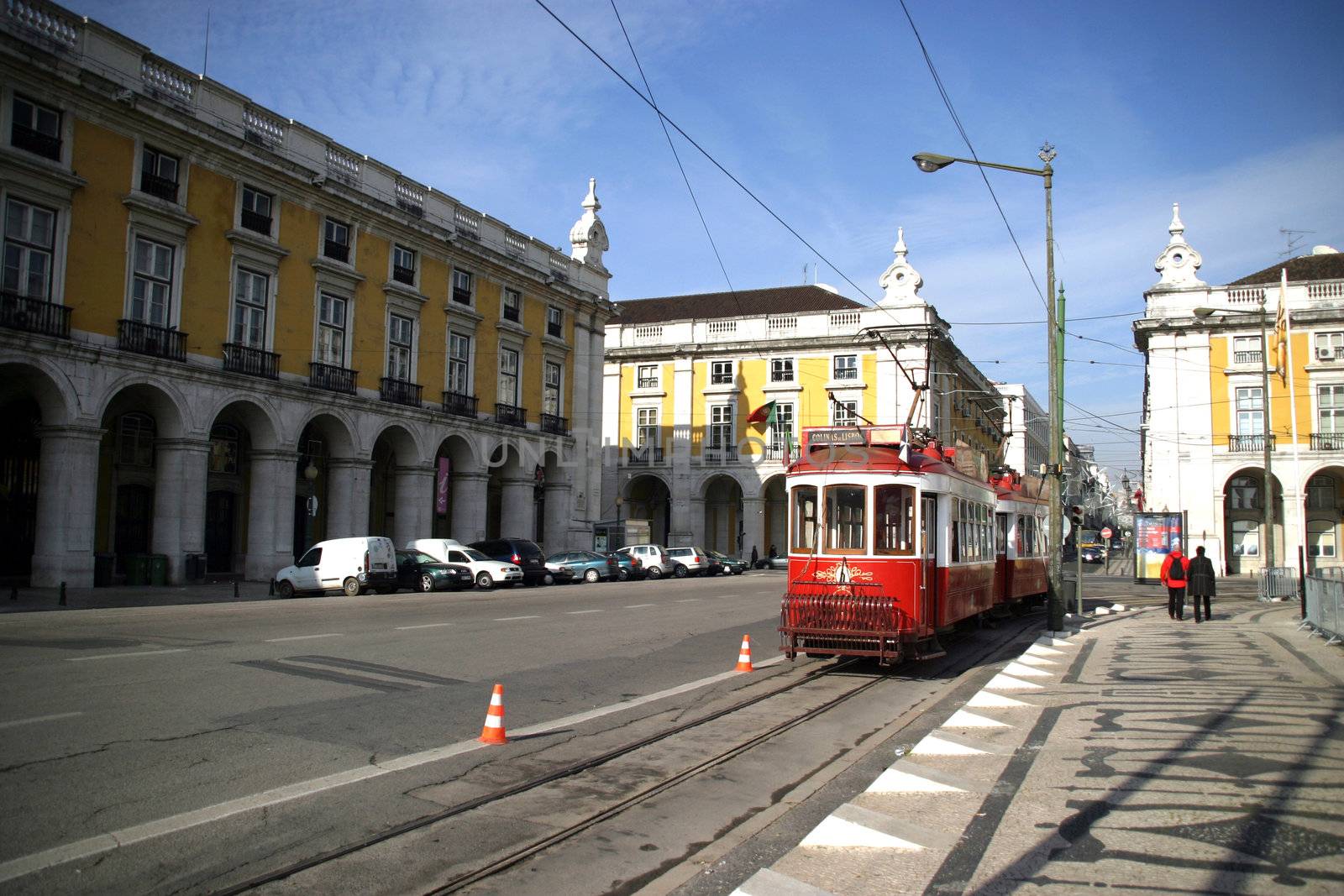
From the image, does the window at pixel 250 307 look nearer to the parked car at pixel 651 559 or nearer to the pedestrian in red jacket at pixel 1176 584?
the parked car at pixel 651 559

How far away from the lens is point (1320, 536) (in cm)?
4931

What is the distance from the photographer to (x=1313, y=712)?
1033 cm

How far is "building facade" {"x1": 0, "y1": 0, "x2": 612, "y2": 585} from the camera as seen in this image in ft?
85.3

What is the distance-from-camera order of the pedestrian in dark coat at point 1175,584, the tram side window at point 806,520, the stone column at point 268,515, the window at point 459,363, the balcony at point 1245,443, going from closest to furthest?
the tram side window at point 806,520 < the pedestrian in dark coat at point 1175,584 < the stone column at point 268,515 < the window at point 459,363 < the balcony at point 1245,443

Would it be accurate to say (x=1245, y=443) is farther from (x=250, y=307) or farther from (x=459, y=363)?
(x=250, y=307)

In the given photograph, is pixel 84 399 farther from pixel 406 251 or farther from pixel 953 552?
pixel 953 552

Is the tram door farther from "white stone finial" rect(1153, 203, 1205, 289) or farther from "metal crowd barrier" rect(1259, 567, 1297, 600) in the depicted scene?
"white stone finial" rect(1153, 203, 1205, 289)

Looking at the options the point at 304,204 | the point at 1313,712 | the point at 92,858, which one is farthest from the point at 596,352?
the point at 92,858

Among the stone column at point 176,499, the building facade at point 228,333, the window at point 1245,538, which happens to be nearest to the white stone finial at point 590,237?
the building facade at point 228,333

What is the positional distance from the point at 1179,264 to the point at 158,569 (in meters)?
50.2

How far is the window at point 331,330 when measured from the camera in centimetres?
3516

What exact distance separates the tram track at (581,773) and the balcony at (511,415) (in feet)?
105

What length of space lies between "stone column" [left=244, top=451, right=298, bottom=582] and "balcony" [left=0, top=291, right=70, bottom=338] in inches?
313

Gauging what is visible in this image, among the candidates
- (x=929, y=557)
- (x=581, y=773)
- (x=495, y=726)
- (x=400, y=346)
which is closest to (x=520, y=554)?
(x=400, y=346)
